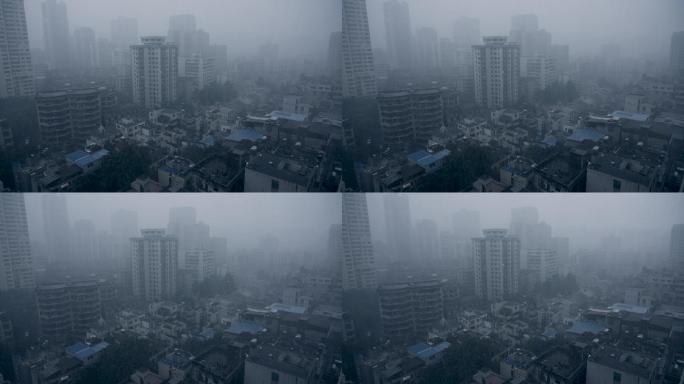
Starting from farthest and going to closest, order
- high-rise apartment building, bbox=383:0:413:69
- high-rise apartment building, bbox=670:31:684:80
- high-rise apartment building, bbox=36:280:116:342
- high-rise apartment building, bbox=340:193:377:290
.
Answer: high-rise apartment building, bbox=36:280:116:342, high-rise apartment building, bbox=340:193:377:290, high-rise apartment building, bbox=383:0:413:69, high-rise apartment building, bbox=670:31:684:80

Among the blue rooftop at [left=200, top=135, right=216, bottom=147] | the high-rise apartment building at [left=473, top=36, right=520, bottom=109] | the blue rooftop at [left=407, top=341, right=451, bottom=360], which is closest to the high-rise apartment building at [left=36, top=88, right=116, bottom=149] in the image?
the blue rooftop at [left=200, top=135, right=216, bottom=147]

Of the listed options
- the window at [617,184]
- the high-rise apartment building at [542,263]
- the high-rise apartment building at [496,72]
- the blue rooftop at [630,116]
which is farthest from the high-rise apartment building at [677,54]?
the high-rise apartment building at [542,263]

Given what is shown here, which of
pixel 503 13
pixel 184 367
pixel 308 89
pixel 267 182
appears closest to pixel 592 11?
pixel 503 13

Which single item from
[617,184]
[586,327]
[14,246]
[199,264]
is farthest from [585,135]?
[14,246]

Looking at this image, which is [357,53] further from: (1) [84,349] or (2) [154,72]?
(1) [84,349]

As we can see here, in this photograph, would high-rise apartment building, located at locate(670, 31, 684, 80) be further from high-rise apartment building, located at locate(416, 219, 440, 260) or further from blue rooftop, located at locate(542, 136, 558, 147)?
high-rise apartment building, located at locate(416, 219, 440, 260)

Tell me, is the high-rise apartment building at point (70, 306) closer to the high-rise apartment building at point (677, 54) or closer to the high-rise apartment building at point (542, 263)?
the high-rise apartment building at point (542, 263)

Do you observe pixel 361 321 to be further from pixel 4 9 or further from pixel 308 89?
pixel 4 9
